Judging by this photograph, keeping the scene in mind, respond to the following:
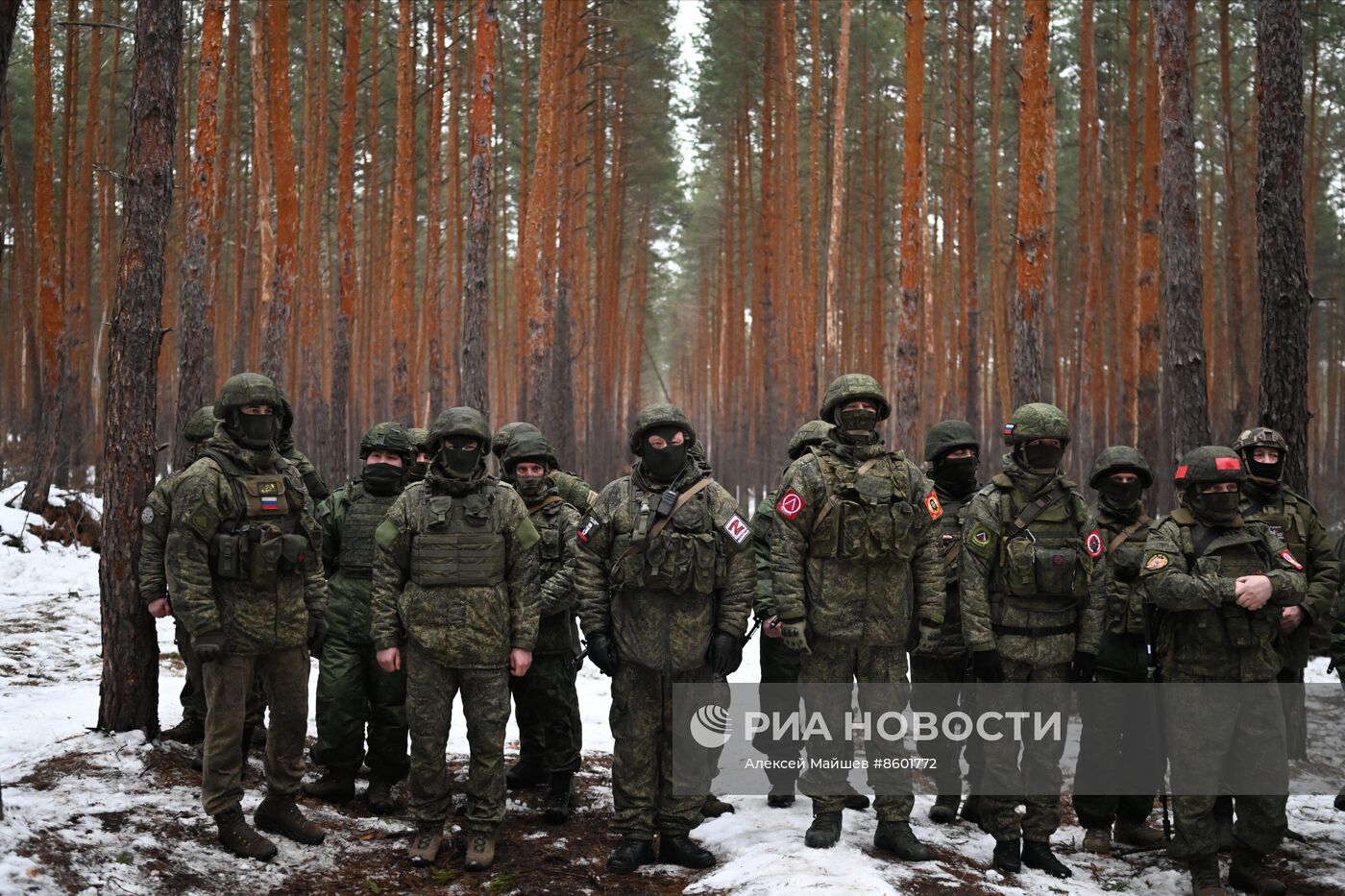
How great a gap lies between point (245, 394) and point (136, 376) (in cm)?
169

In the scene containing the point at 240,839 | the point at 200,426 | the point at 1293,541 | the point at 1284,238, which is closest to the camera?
the point at 240,839

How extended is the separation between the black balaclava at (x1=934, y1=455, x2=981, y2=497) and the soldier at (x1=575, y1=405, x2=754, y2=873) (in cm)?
191

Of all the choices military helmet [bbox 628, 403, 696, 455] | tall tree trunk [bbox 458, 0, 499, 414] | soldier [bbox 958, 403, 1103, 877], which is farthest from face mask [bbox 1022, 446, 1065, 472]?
tall tree trunk [bbox 458, 0, 499, 414]

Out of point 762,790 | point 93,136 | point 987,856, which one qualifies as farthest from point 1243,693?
point 93,136

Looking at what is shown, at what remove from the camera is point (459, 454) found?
16.4 feet

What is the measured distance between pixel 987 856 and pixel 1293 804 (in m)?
2.65

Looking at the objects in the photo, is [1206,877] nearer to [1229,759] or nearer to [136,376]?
[1229,759]

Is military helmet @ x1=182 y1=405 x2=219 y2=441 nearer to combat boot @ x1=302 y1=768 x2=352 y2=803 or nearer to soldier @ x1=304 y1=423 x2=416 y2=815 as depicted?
soldier @ x1=304 y1=423 x2=416 y2=815

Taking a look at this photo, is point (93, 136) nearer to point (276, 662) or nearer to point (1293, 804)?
point (276, 662)

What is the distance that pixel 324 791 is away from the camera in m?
5.72

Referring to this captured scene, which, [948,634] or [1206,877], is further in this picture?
[948,634]

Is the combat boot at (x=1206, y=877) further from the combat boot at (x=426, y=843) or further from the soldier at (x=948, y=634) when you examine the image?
the combat boot at (x=426, y=843)

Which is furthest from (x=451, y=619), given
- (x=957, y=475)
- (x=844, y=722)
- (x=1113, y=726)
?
(x=1113, y=726)

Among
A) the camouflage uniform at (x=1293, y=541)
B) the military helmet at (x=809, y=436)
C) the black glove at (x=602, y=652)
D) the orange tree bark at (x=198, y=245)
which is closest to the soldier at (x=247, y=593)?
the black glove at (x=602, y=652)
